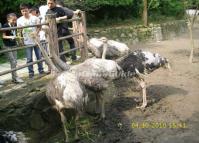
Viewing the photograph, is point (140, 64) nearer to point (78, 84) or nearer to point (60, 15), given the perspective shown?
point (60, 15)

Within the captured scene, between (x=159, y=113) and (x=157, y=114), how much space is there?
7cm

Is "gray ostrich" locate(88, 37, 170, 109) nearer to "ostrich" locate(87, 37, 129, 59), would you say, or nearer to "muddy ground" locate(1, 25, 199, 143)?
"muddy ground" locate(1, 25, 199, 143)

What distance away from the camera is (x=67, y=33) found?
33.0 feet

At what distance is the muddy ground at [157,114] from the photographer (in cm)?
753

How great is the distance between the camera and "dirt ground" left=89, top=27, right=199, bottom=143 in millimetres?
7523

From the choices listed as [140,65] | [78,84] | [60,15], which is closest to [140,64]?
[140,65]

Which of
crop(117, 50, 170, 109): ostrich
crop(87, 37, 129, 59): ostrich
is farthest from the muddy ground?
crop(87, 37, 129, 59): ostrich

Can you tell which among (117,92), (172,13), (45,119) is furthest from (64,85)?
(172,13)

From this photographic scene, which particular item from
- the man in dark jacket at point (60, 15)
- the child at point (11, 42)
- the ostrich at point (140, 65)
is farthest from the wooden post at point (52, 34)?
the ostrich at point (140, 65)

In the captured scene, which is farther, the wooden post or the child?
the wooden post

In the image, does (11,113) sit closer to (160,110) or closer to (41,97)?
(41,97)

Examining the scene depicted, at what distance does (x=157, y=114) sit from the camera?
8.55 metres

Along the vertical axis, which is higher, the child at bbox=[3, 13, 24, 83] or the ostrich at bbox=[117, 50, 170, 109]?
the child at bbox=[3, 13, 24, 83]

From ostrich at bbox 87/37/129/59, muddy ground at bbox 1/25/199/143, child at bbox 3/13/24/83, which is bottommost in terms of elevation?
muddy ground at bbox 1/25/199/143
